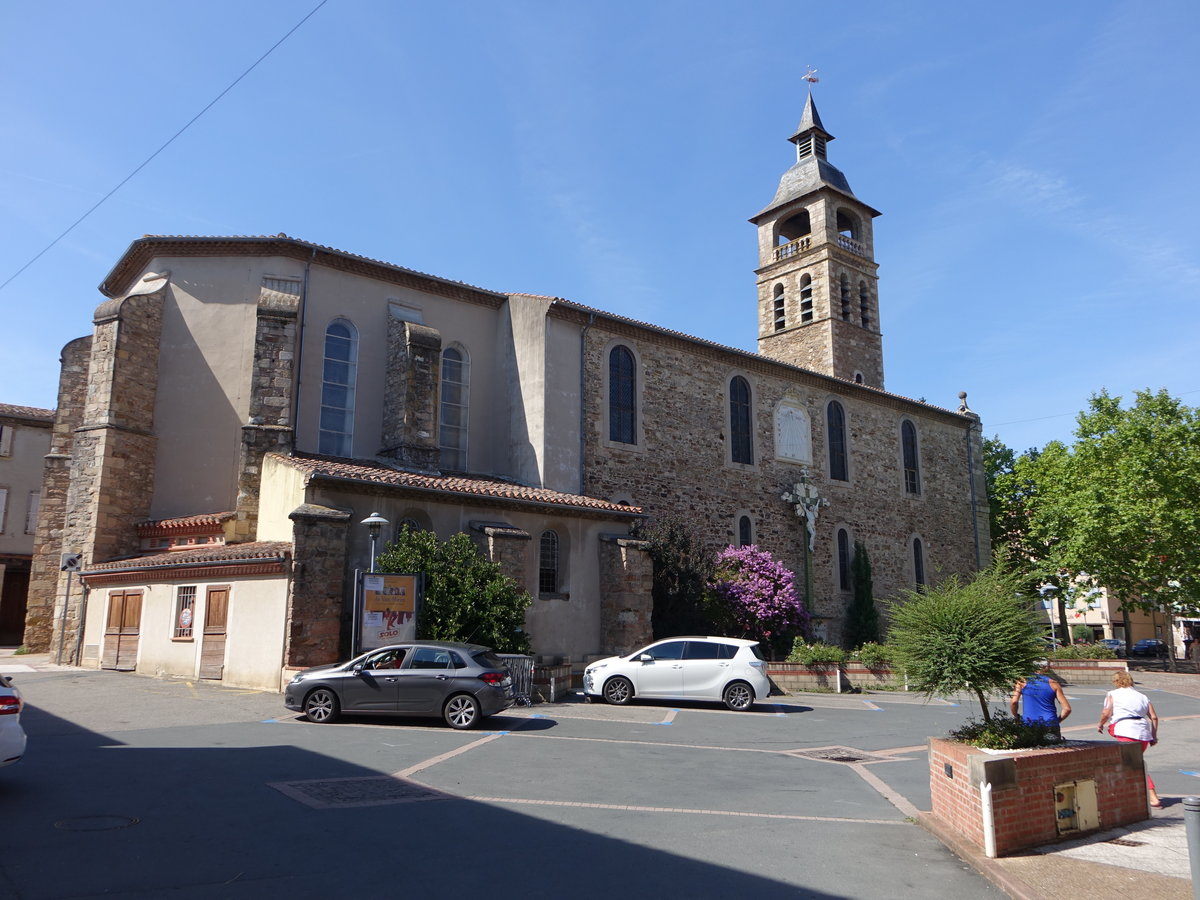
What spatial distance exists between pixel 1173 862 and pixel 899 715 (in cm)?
1030

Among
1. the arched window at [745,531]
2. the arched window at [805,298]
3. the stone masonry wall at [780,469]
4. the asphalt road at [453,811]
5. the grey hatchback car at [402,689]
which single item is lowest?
the asphalt road at [453,811]

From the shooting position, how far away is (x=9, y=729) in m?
7.50

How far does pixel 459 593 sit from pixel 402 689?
12.1 feet

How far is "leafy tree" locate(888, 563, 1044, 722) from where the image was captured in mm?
7695

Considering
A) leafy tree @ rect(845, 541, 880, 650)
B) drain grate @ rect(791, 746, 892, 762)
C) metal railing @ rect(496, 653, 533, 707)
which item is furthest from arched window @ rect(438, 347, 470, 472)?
leafy tree @ rect(845, 541, 880, 650)

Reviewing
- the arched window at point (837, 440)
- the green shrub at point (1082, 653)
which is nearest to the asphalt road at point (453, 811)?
the green shrub at point (1082, 653)

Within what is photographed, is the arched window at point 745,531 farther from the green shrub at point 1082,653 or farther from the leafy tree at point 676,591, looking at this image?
the green shrub at point 1082,653

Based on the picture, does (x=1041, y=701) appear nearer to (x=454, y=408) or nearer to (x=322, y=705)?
(x=322, y=705)

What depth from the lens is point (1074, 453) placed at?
32500 millimetres

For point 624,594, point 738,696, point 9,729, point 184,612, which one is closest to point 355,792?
point 9,729

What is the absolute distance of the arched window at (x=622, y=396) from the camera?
24812 millimetres

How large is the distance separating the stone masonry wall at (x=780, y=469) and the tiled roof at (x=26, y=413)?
2173cm

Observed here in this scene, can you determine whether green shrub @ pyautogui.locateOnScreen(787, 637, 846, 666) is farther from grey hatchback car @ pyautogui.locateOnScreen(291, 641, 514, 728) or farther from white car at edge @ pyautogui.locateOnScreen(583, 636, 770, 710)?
grey hatchback car @ pyautogui.locateOnScreen(291, 641, 514, 728)

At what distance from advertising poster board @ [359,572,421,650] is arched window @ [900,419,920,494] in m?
23.8
